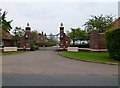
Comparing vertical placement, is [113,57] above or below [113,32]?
below

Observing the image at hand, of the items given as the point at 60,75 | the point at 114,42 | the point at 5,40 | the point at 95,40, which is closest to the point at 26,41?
the point at 5,40

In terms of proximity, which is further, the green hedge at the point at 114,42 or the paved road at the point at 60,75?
the green hedge at the point at 114,42

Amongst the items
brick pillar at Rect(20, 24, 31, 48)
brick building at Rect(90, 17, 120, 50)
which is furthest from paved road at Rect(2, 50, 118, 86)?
brick pillar at Rect(20, 24, 31, 48)

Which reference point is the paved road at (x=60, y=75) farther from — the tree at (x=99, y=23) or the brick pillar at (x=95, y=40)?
the tree at (x=99, y=23)

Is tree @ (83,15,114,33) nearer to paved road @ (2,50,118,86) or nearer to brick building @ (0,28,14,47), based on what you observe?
brick building @ (0,28,14,47)

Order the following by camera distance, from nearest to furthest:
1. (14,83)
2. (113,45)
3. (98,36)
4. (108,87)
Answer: (108,87), (14,83), (113,45), (98,36)

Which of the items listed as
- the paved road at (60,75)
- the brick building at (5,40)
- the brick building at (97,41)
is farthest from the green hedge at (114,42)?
the brick building at (5,40)

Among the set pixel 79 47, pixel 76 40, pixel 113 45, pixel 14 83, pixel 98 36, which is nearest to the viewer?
pixel 14 83

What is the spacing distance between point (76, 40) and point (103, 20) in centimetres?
1038

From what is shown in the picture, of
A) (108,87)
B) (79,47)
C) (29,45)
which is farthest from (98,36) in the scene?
(108,87)

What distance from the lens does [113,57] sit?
2145cm

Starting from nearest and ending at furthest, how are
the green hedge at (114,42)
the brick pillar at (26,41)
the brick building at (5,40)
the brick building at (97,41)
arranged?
the green hedge at (114,42)
the brick building at (97,41)
the brick pillar at (26,41)
the brick building at (5,40)

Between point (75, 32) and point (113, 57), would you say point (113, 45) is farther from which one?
point (75, 32)

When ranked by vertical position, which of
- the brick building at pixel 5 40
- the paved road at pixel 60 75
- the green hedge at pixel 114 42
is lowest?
the paved road at pixel 60 75
